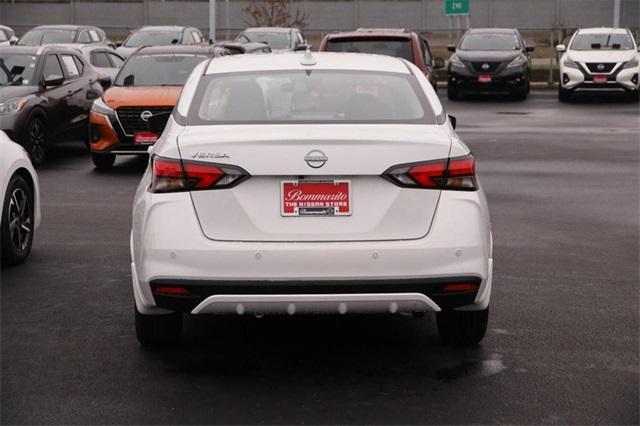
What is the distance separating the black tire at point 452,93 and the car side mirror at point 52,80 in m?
13.7

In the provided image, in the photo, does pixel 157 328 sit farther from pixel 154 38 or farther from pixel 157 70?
pixel 154 38

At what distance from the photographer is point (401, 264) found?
566 centimetres

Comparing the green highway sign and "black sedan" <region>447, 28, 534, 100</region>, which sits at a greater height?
the green highway sign

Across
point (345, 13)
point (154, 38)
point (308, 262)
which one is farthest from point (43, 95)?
point (345, 13)

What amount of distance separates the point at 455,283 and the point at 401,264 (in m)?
0.29

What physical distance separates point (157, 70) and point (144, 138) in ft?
6.08

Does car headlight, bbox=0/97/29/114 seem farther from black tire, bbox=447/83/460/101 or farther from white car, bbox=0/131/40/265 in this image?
black tire, bbox=447/83/460/101

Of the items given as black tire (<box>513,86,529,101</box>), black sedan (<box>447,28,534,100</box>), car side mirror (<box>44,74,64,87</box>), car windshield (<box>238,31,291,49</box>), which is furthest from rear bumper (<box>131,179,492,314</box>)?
car windshield (<box>238,31,291,49</box>)

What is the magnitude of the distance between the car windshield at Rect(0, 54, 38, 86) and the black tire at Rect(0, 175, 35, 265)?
7368 millimetres

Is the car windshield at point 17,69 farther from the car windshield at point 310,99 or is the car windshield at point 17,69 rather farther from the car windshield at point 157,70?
the car windshield at point 310,99

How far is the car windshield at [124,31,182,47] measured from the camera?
3275cm

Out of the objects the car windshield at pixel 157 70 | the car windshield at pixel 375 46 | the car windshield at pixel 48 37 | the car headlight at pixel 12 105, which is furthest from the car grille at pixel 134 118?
the car windshield at pixel 48 37

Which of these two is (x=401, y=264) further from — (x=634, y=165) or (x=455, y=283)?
(x=634, y=165)

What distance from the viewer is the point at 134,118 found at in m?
15.5
